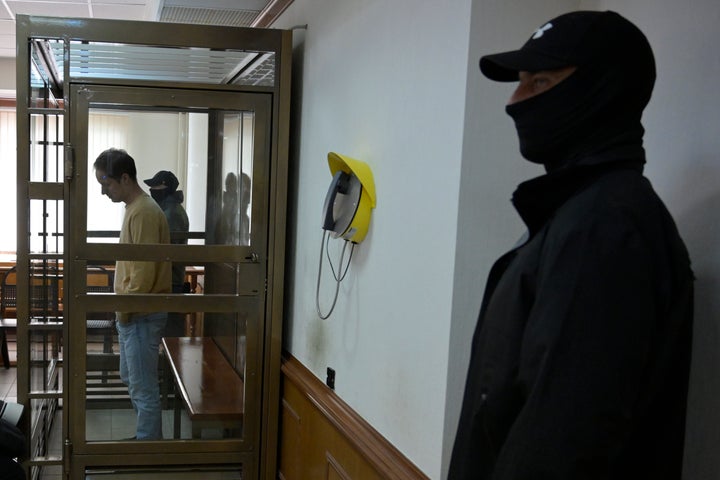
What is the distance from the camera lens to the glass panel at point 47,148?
3119mm

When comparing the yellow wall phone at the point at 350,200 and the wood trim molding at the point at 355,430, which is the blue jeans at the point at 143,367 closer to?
the wood trim molding at the point at 355,430

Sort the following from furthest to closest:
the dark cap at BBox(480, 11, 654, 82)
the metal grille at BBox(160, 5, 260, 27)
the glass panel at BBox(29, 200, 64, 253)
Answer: the metal grille at BBox(160, 5, 260, 27)
the glass panel at BBox(29, 200, 64, 253)
the dark cap at BBox(480, 11, 654, 82)

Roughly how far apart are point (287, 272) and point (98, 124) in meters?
1.04

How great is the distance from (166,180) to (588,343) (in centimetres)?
246

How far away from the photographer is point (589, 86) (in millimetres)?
1069

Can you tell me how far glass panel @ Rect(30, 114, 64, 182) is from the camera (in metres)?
3.12

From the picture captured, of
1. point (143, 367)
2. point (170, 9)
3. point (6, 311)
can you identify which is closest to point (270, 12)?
point (170, 9)

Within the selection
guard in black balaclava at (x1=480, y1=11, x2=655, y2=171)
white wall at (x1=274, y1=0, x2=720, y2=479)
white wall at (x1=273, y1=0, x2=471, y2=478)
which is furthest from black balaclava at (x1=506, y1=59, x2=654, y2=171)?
white wall at (x1=273, y1=0, x2=471, y2=478)

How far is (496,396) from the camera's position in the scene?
108 centimetres

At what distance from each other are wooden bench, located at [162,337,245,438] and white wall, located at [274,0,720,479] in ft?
2.86

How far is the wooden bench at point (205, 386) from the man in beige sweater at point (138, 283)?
91 mm

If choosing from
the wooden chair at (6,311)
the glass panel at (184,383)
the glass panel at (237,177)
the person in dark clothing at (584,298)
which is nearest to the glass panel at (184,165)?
the glass panel at (237,177)

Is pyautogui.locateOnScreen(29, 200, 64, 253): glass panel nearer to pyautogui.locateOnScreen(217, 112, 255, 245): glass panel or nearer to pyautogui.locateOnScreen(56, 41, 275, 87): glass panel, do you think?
pyautogui.locateOnScreen(56, 41, 275, 87): glass panel

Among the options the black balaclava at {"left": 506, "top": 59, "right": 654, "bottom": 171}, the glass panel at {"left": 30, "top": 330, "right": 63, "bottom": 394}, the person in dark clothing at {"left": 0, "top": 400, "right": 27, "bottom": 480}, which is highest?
the black balaclava at {"left": 506, "top": 59, "right": 654, "bottom": 171}
